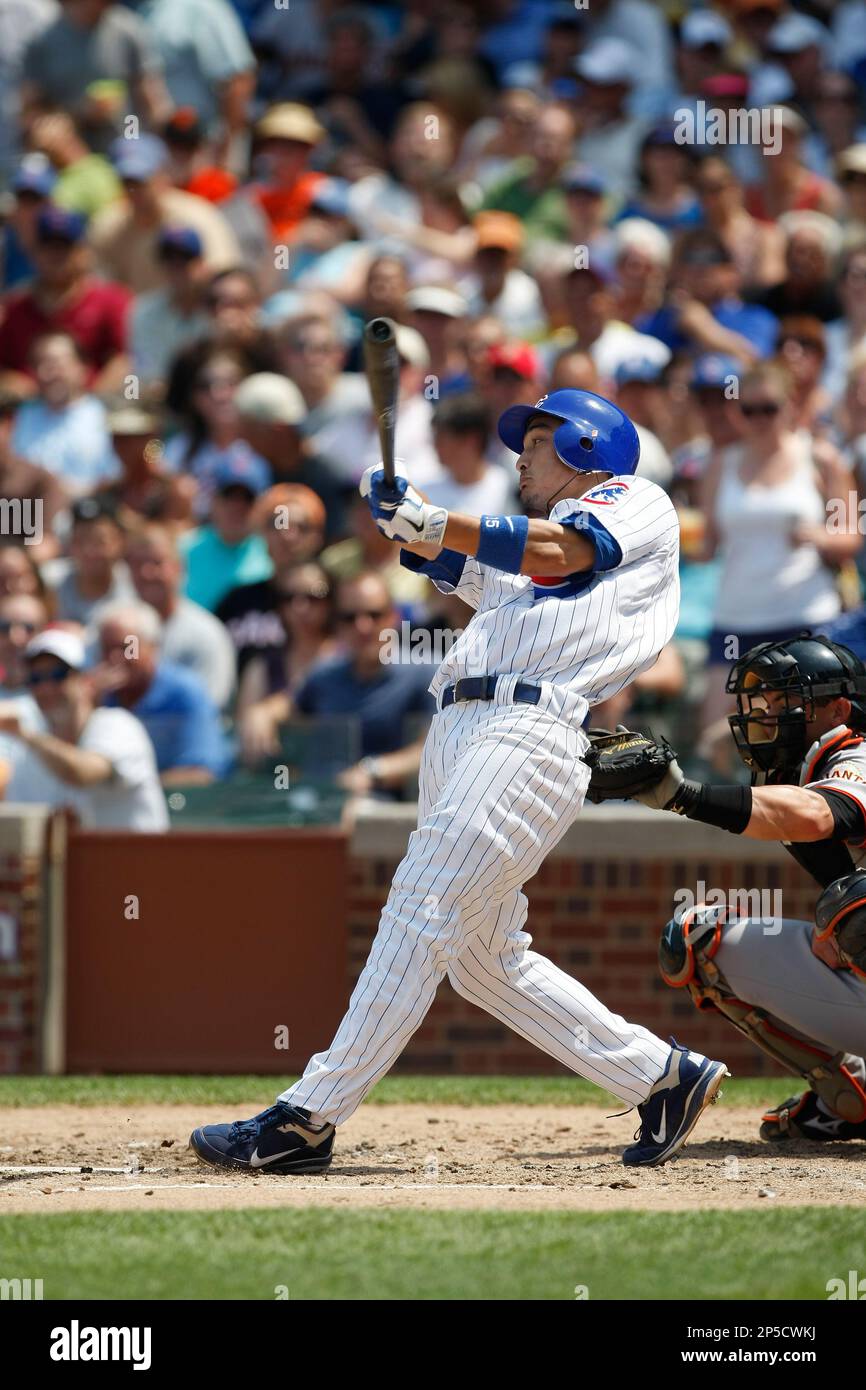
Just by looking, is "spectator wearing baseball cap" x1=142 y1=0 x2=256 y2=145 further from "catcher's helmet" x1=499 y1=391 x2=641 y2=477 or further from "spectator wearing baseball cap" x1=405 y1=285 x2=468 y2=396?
"catcher's helmet" x1=499 y1=391 x2=641 y2=477

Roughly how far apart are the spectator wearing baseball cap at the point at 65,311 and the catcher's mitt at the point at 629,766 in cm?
715

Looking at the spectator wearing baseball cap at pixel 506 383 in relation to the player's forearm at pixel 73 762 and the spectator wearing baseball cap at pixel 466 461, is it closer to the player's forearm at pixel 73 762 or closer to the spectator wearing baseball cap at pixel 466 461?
the spectator wearing baseball cap at pixel 466 461

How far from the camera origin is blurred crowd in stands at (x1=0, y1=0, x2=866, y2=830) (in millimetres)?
8867

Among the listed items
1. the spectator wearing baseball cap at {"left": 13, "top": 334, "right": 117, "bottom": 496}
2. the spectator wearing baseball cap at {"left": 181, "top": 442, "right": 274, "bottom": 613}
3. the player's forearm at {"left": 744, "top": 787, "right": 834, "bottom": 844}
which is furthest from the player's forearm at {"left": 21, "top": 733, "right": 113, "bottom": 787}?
the player's forearm at {"left": 744, "top": 787, "right": 834, "bottom": 844}

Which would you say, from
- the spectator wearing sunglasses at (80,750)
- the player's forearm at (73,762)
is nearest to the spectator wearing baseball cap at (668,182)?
the spectator wearing sunglasses at (80,750)

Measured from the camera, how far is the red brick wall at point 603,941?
25.7ft

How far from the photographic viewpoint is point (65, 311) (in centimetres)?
1196

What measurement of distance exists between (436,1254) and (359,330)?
7.63 meters

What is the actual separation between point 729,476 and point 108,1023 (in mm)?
3528

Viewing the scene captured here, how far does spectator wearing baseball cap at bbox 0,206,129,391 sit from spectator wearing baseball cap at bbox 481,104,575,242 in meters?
2.23

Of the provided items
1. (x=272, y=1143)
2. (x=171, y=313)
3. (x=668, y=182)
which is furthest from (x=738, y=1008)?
(x=171, y=313)

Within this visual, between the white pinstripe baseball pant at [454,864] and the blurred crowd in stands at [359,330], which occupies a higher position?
the blurred crowd in stands at [359,330]

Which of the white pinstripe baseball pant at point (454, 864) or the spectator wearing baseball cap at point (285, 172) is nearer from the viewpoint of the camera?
the white pinstripe baseball pant at point (454, 864)

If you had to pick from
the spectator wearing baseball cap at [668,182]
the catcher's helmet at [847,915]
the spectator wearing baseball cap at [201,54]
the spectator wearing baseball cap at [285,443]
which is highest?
the spectator wearing baseball cap at [201,54]
